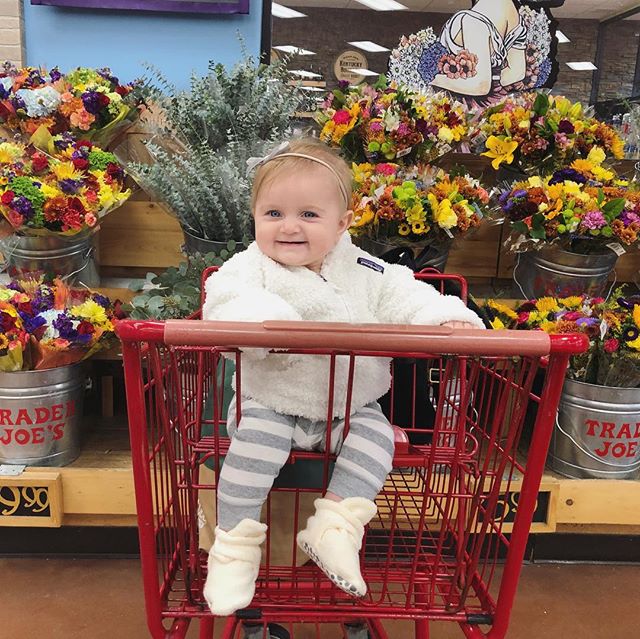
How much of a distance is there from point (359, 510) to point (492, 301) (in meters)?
1.10

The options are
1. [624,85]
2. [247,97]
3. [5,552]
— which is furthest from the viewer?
[624,85]

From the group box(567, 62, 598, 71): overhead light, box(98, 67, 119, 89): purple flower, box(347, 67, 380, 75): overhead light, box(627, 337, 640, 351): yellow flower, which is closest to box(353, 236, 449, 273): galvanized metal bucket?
box(627, 337, 640, 351): yellow flower

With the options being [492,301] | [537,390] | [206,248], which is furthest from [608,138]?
[206,248]

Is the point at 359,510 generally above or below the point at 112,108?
below

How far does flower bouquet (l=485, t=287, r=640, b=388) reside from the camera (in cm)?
166

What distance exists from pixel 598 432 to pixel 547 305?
383 millimetres

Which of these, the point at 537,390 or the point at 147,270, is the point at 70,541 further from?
the point at 537,390

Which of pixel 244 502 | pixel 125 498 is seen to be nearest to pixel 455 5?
pixel 125 498

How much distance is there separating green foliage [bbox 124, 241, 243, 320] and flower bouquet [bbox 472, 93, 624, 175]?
3.03 feet

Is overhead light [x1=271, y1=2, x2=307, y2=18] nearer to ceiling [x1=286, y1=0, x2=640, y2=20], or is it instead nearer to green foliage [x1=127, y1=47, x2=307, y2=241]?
ceiling [x1=286, y1=0, x2=640, y2=20]

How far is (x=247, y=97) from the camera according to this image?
193 cm

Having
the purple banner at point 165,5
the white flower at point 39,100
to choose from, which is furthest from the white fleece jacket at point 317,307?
the purple banner at point 165,5

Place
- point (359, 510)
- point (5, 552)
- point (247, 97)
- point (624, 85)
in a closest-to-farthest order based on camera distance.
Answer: point (359, 510), point (5, 552), point (247, 97), point (624, 85)

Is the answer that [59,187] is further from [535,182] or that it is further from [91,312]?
[535,182]
